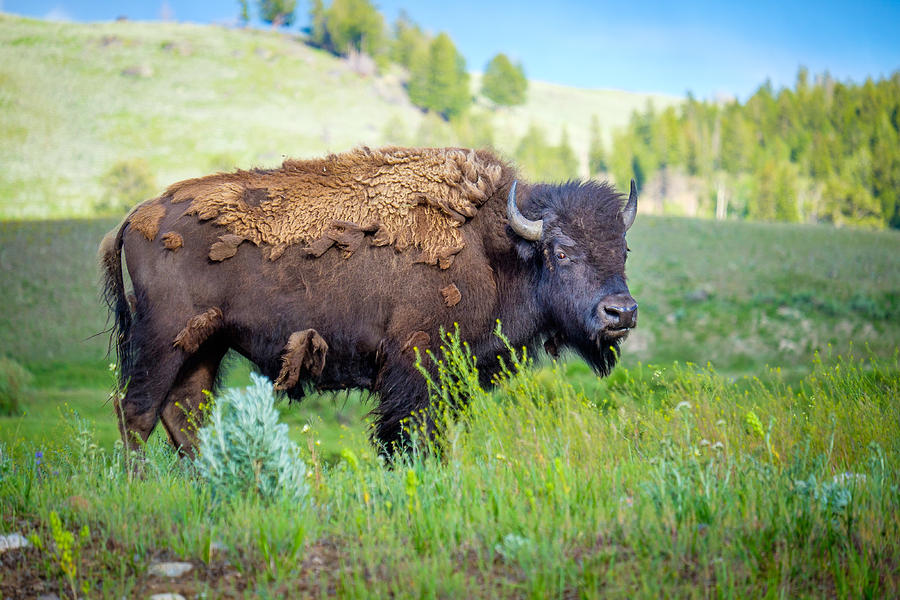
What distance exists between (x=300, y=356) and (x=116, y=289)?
2.39 meters

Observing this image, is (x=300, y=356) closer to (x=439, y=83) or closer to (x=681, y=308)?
(x=681, y=308)

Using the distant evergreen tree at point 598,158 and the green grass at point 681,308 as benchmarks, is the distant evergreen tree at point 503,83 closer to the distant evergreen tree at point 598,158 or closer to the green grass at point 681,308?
the distant evergreen tree at point 598,158

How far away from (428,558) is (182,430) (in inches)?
178

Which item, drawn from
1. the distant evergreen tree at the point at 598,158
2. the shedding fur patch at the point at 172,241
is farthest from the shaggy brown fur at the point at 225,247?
the distant evergreen tree at the point at 598,158

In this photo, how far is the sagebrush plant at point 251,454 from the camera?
439 centimetres

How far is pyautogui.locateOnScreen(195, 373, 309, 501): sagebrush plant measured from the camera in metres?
4.39

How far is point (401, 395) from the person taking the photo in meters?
6.64

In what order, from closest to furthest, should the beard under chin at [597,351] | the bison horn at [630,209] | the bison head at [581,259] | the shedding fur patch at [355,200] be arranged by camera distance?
1. the bison head at [581,259]
2. the shedding fur patch at [355,200]
3. the beard under chin at [597,351]
4. the bison horn at [630,209]

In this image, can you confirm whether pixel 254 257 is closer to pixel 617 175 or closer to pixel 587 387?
pixel 587 387

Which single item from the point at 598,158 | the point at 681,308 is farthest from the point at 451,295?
the point at 598,158

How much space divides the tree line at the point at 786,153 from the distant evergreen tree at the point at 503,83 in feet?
90.2

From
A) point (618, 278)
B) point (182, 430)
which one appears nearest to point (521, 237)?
point (618, 278)

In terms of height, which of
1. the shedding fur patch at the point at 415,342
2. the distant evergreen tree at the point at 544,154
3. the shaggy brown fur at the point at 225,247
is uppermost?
the distant evergreen tree at the point at 544,154

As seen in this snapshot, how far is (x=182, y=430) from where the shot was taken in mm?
7395
